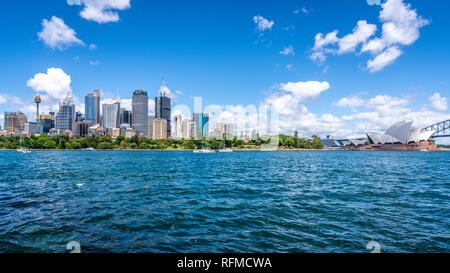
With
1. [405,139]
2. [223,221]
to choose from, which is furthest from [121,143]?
[405,139]

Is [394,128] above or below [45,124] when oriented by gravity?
below

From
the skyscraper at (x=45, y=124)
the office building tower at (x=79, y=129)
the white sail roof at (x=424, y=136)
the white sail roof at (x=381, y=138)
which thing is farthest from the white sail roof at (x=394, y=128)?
the office building tower at (x=79, y=129)

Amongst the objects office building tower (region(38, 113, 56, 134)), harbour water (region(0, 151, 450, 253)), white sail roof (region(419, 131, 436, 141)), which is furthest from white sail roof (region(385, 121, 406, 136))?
office building tower (region(38, 113, 56, 134))

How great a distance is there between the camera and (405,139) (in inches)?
6181

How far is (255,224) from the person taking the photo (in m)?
9.08

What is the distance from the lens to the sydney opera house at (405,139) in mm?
154738

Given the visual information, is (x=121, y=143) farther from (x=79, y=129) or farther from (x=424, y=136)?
(x=424, y=136)

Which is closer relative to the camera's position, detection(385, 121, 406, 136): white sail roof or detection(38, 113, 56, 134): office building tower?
detection(38, 113, 56, 134): office building tower

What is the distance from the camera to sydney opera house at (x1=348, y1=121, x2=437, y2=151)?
155m

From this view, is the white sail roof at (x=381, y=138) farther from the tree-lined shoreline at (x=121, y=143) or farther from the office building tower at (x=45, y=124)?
the office building tower at (x=45, y=124)

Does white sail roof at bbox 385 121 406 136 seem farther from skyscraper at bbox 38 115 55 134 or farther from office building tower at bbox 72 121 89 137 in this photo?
office building tower at bbox 72 121 89 137

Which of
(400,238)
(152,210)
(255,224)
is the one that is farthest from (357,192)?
(152,210)

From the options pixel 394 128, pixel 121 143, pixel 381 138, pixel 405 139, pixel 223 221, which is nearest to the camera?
pixel 223 221
